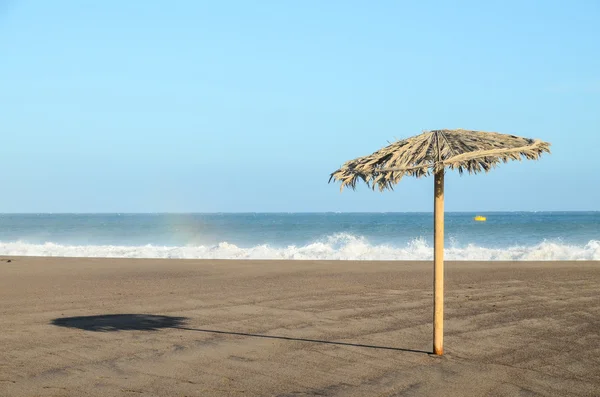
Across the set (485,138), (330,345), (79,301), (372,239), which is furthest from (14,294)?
(372,239)

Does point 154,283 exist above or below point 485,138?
below

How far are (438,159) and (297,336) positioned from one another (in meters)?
3.12

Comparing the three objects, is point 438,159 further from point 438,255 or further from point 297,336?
point 297,336

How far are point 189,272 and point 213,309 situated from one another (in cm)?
689

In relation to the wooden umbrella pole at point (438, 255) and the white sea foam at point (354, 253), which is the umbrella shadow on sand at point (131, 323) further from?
the white sea foam at point (354, 253)

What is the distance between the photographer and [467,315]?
1056 centimetres

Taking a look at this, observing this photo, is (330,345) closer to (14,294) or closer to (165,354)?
(165,354)

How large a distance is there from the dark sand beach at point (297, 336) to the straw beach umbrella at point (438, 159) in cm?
111

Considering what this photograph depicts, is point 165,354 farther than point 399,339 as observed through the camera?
No

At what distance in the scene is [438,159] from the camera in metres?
7.39

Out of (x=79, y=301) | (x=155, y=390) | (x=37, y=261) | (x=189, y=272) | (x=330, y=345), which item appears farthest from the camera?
(x=37, y=261)

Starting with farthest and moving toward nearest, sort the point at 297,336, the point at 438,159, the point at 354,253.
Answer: the point at 354,253
the point at 297,336
the point at 438,159

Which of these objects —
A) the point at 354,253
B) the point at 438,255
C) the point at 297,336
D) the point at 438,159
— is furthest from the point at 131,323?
the point at 354,253

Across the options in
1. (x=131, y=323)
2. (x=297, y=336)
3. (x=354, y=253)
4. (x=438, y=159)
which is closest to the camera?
(x=438, y=159)
